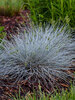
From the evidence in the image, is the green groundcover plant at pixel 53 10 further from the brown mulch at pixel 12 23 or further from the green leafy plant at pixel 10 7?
the green leafy plant at pixel 10 7

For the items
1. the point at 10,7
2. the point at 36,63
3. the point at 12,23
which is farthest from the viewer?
the point at 10,7

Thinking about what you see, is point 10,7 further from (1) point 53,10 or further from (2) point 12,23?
(1) point 53,10

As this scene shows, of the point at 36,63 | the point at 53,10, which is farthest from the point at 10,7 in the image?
the point at 36,63

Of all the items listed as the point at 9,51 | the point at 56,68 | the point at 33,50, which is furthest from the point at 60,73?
the point at 9,51

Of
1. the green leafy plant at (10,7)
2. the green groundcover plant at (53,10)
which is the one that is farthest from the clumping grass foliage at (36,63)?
the green leafy plant at (10,7)


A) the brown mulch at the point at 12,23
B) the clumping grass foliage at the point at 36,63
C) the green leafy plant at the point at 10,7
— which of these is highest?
the green leafy plant at the point at 10,7

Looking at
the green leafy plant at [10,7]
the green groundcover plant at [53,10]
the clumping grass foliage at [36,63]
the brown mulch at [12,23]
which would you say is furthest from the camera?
the green leafy plant at [10,7]

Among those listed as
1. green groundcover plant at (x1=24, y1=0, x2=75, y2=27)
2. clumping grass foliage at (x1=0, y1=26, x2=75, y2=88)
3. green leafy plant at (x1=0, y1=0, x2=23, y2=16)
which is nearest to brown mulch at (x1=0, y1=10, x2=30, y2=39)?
green leafy plant at (x1=0, y1=0, x2=23, y2=16)
